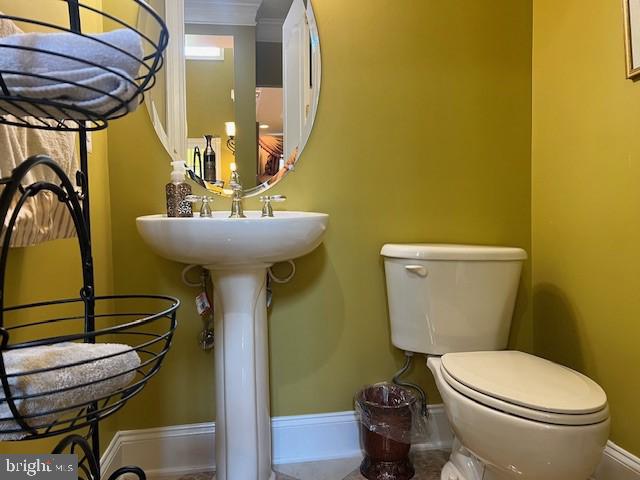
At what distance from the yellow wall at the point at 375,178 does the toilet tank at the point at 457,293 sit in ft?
0.67

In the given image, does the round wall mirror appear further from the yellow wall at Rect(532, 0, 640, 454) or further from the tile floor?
the tile floor

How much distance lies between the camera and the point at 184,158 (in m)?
1.54

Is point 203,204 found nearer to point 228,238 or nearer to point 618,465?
point 228,238

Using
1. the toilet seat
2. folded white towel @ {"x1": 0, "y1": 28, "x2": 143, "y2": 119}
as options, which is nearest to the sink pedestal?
the toilet seat

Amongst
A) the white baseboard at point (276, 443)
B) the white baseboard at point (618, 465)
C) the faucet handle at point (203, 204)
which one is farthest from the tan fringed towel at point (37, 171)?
the white baseboard at point (618, 465)

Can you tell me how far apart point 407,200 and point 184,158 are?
0.82 m

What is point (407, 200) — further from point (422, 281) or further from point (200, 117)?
point (200, 117)

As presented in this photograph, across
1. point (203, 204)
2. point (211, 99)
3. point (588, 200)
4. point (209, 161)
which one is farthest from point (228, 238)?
point (588, 200)

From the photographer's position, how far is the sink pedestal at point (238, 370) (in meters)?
1.29

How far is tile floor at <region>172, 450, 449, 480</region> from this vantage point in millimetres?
1486

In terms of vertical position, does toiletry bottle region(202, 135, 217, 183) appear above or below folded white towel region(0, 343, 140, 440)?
above

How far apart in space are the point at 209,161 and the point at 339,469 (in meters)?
1.16

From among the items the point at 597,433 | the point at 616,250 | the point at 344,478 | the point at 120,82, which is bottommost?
the point at 344,478

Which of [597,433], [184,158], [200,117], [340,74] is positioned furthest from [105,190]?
[597,433]
